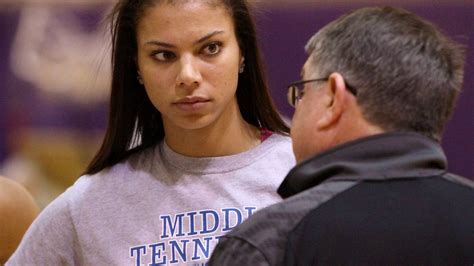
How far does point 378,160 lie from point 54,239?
2.64ft

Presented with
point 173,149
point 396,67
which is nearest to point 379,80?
point 396,67

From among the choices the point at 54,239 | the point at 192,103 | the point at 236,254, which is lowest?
the point at 54,239

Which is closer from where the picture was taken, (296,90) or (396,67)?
(396,67)

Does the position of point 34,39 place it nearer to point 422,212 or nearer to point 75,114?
point 75,114

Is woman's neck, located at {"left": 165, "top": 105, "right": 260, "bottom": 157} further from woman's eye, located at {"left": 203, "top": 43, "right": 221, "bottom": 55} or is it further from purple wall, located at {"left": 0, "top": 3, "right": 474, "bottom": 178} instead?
purple wall, located at {"left": 0, "top": 3, "right": 474, "bottom": 178}

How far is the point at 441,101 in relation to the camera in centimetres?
118

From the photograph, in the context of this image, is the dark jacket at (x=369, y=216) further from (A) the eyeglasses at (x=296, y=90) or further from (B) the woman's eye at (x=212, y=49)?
(B) the woman's eye at (x=212, y=49)

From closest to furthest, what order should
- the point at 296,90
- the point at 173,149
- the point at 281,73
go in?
the point at 296,90 → the point at 173,149 → the point at 281,73

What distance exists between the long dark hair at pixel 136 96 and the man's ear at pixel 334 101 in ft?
1.95

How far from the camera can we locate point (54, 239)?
1704mm

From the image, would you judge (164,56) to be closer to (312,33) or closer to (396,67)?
(396,67)

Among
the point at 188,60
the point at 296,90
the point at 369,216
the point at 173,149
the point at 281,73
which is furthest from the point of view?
the point at 281,73

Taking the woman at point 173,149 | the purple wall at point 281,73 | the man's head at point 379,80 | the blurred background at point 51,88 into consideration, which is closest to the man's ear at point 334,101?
the man's head at point 379,80

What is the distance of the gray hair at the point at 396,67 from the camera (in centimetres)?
115
